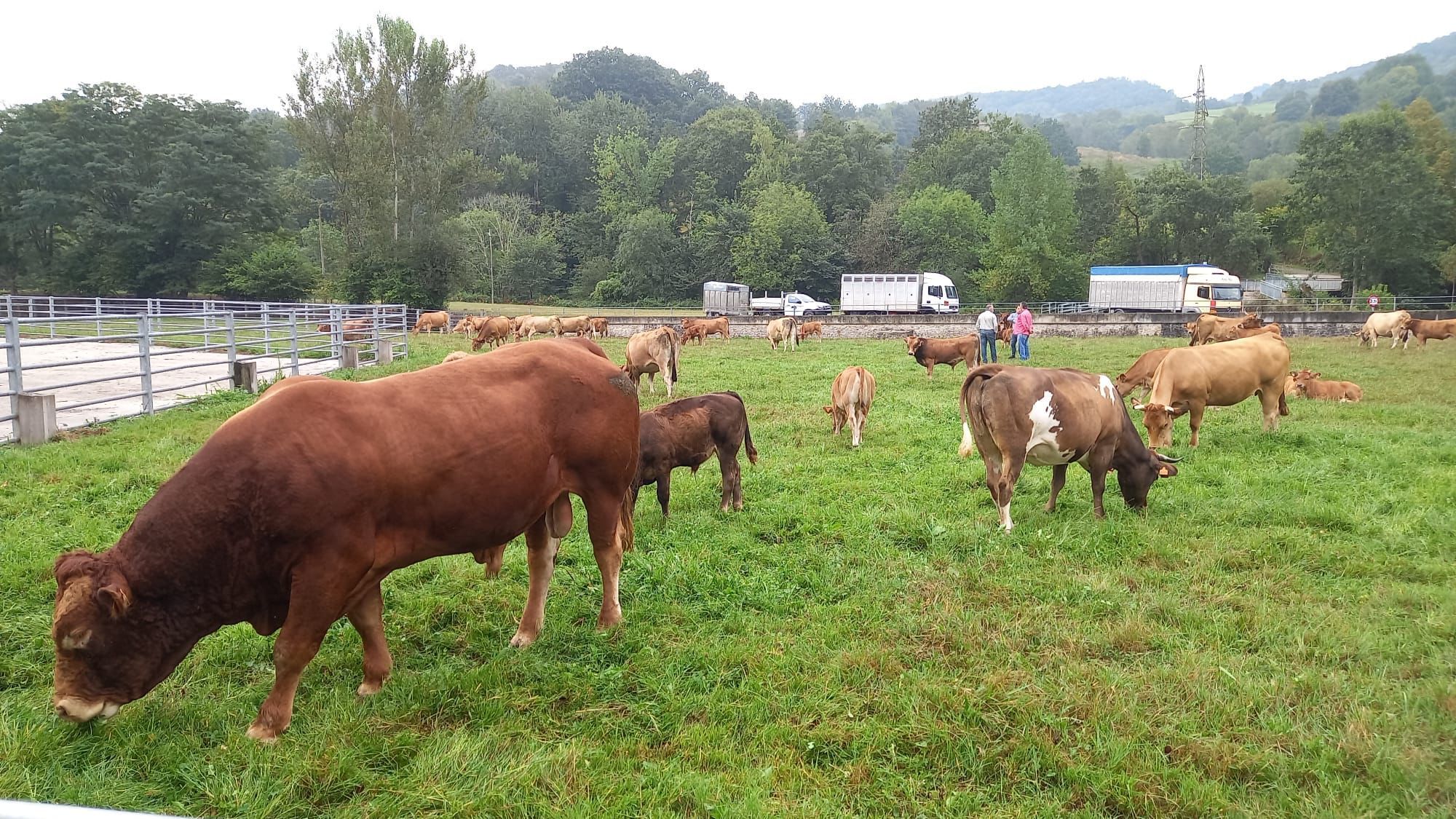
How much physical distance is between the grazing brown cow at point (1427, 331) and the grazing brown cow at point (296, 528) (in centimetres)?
3046

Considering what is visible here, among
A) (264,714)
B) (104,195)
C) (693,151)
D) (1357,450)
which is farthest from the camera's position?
(693,151)

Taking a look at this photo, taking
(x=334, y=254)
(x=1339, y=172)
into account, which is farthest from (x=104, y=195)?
(x=1339, y=172)

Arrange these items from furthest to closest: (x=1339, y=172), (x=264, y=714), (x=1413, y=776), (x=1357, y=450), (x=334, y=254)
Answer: (x=334, y=254) → (x=1339, y=172) → (x=1357, y=450) → (x=264, y=714) → (x=1413, y=776)

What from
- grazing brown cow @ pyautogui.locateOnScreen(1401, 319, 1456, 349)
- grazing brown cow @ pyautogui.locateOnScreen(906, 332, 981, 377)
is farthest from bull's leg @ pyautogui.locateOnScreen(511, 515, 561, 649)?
grazing brown cow @ pyautogui.locateOnScreen(1401, 319, 1456, 349)

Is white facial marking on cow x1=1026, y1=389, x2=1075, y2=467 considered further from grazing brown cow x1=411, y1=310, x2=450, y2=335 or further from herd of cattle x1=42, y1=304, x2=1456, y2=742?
grazing brown cow x1=411, y1=310, x2=450, y2=335

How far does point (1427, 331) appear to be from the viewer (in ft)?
84.3

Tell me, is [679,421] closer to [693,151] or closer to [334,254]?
[334,254]

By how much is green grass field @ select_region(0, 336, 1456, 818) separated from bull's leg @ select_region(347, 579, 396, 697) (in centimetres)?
13

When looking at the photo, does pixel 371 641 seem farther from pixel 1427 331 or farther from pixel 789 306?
pixel 789 306

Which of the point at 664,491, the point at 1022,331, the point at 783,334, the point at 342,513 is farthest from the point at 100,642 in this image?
the point at 783,334

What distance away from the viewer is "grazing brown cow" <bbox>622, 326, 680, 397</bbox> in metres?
15.8

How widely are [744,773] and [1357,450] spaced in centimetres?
960

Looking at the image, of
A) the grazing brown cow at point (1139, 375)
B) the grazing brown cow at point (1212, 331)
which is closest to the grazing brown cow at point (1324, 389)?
the grazing brown cow at point (1139, 375)

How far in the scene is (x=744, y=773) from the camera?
3.39m
